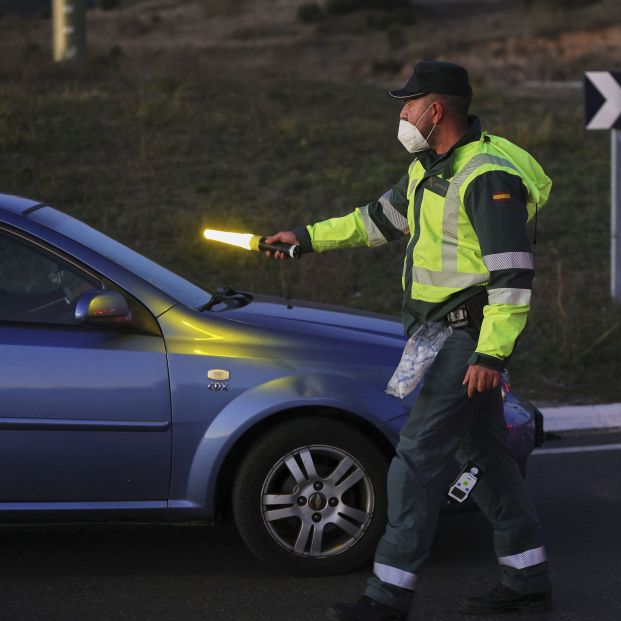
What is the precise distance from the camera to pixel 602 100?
10859 mm

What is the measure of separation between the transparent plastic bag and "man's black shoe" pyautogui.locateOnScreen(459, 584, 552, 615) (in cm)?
82

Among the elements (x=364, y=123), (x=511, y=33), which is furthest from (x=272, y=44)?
(x=364, y=123)

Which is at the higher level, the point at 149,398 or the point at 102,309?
the point at 102,309

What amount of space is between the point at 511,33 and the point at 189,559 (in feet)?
150

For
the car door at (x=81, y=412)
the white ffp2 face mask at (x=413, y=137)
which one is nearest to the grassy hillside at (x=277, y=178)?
the car door at (x=81, y=412)

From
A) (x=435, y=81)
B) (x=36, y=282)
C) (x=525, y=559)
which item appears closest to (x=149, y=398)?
(x=36, y=282)

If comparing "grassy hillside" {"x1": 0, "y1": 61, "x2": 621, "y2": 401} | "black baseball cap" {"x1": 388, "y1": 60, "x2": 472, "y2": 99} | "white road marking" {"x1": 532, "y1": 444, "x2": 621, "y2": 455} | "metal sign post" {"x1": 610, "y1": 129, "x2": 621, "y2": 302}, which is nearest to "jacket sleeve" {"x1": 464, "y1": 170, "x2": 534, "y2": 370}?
"black baseball cap" {"x1": 388, "y1": 60, "x2": 472, "y2": 99}

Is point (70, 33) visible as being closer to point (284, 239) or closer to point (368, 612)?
point (284, 239)

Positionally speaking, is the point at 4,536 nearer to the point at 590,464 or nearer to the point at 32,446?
the point at 32,446

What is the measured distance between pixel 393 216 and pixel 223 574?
158 cm

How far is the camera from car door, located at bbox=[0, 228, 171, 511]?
5207mm

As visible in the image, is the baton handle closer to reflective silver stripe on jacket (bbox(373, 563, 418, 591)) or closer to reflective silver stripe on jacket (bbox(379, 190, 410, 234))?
reflective silver stripe on jacket (bbox(379, 190, 410, 234))

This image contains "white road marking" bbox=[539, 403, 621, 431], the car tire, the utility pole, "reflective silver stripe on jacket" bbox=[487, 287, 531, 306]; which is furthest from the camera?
the utility pole

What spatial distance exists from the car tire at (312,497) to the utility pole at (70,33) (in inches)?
755
